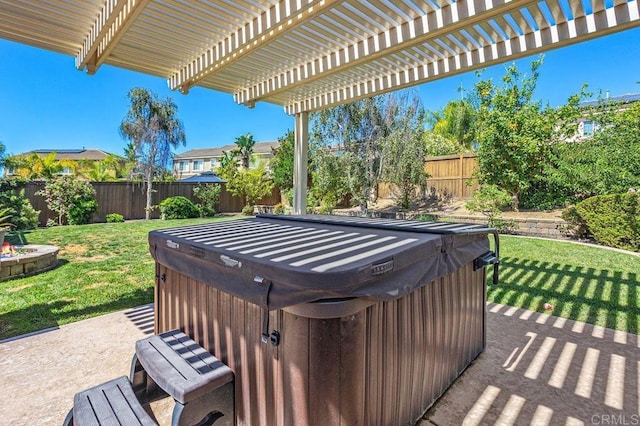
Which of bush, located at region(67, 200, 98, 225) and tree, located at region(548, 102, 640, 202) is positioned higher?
tree, located at region(548, 102, 640, 202)

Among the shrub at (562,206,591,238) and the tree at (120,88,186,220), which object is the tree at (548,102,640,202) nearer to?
the shrub at (562,206,591,238)

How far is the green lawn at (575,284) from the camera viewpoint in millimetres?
3482

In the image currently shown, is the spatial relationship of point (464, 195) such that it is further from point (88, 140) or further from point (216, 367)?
point (88, 140)

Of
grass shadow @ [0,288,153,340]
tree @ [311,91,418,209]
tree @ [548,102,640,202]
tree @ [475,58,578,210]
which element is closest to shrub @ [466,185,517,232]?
tree @ [475,58,578,210]

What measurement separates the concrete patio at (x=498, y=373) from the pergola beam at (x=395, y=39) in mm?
2513

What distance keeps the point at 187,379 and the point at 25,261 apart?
16.5ft

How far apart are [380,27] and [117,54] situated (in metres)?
2.68

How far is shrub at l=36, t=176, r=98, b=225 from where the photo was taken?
34.8ft

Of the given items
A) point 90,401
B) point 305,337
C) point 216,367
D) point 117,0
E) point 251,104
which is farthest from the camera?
point 251,104

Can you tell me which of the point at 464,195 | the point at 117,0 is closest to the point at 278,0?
the point at 117,0

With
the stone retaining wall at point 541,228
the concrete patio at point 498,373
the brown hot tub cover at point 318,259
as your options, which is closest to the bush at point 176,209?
the concrete patio at point 498,373

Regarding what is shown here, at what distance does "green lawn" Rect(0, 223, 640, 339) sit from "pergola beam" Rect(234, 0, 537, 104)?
3.07m

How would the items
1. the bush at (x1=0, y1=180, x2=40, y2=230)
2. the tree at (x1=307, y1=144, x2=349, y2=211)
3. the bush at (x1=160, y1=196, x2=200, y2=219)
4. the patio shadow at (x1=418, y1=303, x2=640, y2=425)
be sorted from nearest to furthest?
the patio shadow at (x1=418, y1=303, x2=640, y2=425), the bush at (x1=0, y1=180, x2=40, y2=230), the tree at (x1=307, y1=144, x2=349, y2=211), the bush at (x1=160, y1=196, x2=200, y2=219)

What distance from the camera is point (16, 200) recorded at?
29.5 feet
